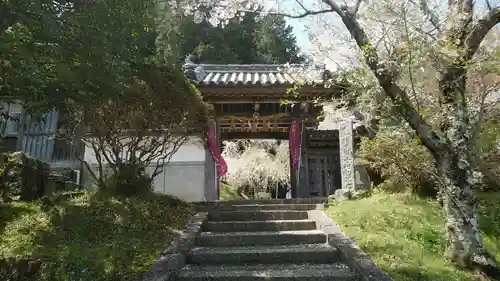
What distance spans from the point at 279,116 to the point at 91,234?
581 cm

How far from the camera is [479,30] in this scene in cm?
466

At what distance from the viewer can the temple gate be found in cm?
862

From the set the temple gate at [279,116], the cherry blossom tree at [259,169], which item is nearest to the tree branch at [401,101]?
the temple gate at [279,116]

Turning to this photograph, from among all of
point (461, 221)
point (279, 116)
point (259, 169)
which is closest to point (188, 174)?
point (279, 116)

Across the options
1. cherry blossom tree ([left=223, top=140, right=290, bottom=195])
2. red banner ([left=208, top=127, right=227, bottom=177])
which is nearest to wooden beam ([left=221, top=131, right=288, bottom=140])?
red banner ([left=208, top=127, right=227, bottom=177])

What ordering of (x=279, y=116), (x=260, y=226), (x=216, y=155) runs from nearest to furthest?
(x=260, y=226) < (x=216, y=155) < (x=279, y=116)

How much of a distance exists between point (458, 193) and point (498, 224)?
201 centimetres

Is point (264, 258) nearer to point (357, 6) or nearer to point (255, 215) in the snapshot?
point (255, 215)

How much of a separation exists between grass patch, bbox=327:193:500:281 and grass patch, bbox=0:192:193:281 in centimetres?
283

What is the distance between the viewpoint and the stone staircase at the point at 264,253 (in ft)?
14.6

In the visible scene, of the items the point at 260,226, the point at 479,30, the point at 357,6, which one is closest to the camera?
the point at 479,30

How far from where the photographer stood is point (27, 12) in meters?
3.30

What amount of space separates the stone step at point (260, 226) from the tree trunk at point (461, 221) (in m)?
2.32

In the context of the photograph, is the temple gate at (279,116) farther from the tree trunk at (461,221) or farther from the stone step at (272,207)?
the tree trunk at (461,221)
